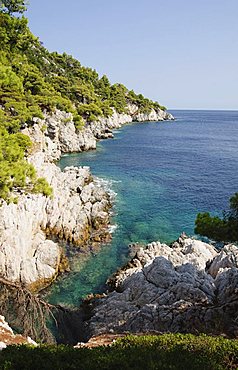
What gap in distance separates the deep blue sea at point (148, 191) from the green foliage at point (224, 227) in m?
8.88

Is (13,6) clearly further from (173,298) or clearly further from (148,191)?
(148,191)

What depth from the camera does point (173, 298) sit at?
1526 cm

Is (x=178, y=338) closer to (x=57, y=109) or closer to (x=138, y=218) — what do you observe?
(x=138, y=218)

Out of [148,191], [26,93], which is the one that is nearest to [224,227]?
[148,191]

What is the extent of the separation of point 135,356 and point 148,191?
30441mm

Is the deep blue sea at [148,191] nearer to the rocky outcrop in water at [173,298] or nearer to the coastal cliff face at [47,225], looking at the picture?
the coastal cliff face at [47,225]

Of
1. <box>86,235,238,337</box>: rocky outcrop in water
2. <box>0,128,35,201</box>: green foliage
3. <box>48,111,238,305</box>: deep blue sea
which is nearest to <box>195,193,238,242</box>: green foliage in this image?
<box>86,235,238,337</box>: rocky outcrop in water

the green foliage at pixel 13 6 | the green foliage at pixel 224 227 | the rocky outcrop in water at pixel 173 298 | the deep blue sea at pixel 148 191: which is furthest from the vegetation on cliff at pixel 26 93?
the green foliage at pixel 224 227

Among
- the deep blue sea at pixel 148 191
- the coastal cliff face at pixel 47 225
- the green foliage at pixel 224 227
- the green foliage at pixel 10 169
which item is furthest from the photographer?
the deep blue sea at pixel 148 191

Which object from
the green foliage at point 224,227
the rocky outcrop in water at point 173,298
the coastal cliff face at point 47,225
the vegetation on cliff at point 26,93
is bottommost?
the rocky outcrop in water at point 173,298

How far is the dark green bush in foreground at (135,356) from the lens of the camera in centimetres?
657

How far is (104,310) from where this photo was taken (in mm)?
15852

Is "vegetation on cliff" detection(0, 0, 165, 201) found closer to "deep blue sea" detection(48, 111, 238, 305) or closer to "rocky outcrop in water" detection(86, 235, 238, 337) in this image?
"deep blue sea" detection(48, 111, 238, 305)

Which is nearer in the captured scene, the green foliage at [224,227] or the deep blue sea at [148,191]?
the green foliage at [224,227]
